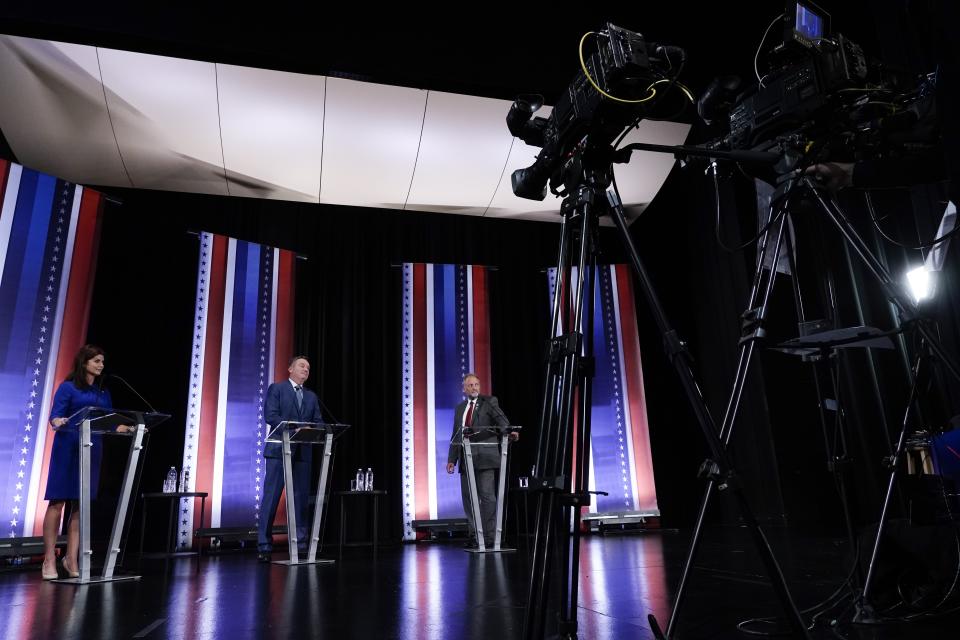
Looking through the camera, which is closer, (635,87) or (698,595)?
(635,87)

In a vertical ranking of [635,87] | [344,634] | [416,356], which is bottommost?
[344,634]

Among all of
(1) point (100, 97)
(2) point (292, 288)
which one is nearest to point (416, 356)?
(2) point (292, 288)

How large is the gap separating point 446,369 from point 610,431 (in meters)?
1.75

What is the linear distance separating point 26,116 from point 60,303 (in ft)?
5.39

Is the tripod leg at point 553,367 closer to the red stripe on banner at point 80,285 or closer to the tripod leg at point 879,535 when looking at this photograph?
the tripod leg at point 879,535

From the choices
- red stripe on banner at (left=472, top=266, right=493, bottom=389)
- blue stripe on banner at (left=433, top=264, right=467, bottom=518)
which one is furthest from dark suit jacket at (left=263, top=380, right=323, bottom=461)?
red stripe on banner at (left=472, top=266, right=493, bottom=389)

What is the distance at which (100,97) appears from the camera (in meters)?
4.91

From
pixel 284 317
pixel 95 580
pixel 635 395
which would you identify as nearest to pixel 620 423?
pixel 635 395

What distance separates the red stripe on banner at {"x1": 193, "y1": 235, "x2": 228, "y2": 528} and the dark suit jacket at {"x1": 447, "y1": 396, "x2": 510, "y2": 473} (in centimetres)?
198

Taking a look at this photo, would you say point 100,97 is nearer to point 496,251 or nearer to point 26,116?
point 26,116

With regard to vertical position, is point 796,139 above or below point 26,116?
below

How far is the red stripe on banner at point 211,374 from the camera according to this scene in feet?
16.7

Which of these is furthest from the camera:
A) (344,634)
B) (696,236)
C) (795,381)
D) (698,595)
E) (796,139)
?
(696,236)

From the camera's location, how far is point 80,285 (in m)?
4.66
